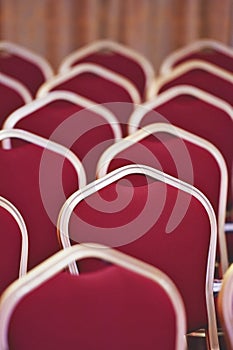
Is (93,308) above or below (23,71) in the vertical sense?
below

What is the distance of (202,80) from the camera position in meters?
4.05

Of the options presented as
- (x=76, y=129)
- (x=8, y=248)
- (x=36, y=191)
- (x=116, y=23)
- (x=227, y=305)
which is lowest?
(x=227, y=305)

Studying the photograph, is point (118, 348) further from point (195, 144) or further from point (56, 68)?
point (56, 68)

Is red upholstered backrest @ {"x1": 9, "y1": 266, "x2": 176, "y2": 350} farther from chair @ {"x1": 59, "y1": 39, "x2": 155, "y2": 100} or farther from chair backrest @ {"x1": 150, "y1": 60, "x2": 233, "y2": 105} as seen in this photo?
chair @ {"x1": 59, "y1": 39, "x2": 155, "y2": 100}

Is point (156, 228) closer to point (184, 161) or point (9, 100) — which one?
point (184, 161)

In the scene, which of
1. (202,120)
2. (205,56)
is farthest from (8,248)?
(205,56)

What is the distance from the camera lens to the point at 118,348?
1.77 m

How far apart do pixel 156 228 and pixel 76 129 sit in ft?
3.45

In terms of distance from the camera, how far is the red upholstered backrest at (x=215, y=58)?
454 cm

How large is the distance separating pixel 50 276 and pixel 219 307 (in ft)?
1.45

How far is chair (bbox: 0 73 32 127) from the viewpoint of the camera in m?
3.80

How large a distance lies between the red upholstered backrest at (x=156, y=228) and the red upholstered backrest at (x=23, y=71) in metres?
2.25

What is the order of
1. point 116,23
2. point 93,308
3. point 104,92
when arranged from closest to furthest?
point 93,308 < point 104,92 < point 116,23

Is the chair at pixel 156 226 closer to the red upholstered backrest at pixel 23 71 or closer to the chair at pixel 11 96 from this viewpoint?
the chair at pixel 11 96
